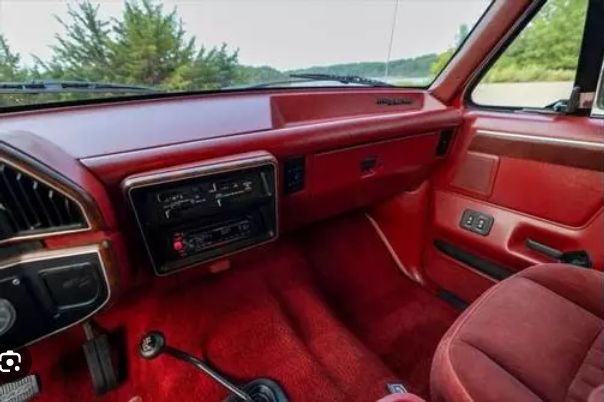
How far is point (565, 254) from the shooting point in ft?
4.56

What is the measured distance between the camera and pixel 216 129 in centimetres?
109

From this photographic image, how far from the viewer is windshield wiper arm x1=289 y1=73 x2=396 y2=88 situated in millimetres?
1498

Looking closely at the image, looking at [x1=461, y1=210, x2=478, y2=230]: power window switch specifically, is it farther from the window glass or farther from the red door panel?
the window glass

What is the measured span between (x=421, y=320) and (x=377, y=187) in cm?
65

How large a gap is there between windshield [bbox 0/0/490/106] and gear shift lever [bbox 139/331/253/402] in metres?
0.80

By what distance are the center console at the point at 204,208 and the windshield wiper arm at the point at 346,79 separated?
599 mm

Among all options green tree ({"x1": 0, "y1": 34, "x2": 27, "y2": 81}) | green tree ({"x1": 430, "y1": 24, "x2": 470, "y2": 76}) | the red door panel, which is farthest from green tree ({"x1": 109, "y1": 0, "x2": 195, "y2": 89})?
the red door panel

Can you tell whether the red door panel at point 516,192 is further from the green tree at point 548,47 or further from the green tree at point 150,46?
the green tree at point 150,46

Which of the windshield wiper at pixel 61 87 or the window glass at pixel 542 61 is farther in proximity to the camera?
the window glass at pixel 542 61

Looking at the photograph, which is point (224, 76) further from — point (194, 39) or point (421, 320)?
point (421, 320)

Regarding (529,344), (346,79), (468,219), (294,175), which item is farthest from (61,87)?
(468,219)

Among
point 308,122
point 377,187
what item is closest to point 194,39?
point 308,122

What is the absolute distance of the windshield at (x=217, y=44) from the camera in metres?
1.01

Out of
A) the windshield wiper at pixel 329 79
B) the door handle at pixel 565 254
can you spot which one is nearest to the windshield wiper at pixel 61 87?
the windshield wiper at pixel 329 79
